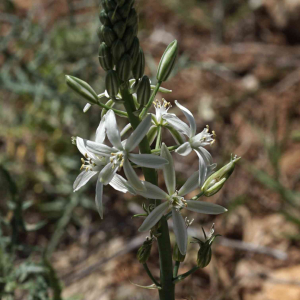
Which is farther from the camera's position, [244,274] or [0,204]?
[0,204]

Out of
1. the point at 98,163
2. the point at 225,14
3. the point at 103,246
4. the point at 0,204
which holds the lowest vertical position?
the point at 103,246

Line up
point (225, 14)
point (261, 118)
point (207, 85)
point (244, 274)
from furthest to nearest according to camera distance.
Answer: point (225, 14) < point (207, 85) < point (261, 118) < point (244, 274)

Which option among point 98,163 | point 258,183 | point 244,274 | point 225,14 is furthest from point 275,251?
point 225,14

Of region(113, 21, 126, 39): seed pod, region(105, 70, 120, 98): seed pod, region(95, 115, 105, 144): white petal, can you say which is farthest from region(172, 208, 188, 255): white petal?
region(113, 21, 126, 39): seed pod

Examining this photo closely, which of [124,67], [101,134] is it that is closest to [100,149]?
[101,134]

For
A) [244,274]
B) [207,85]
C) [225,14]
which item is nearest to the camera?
[244,274]

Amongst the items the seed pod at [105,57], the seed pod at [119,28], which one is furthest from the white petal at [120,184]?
the seed pod at [119,28]

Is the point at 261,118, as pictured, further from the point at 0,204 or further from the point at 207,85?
the point at 0,204
